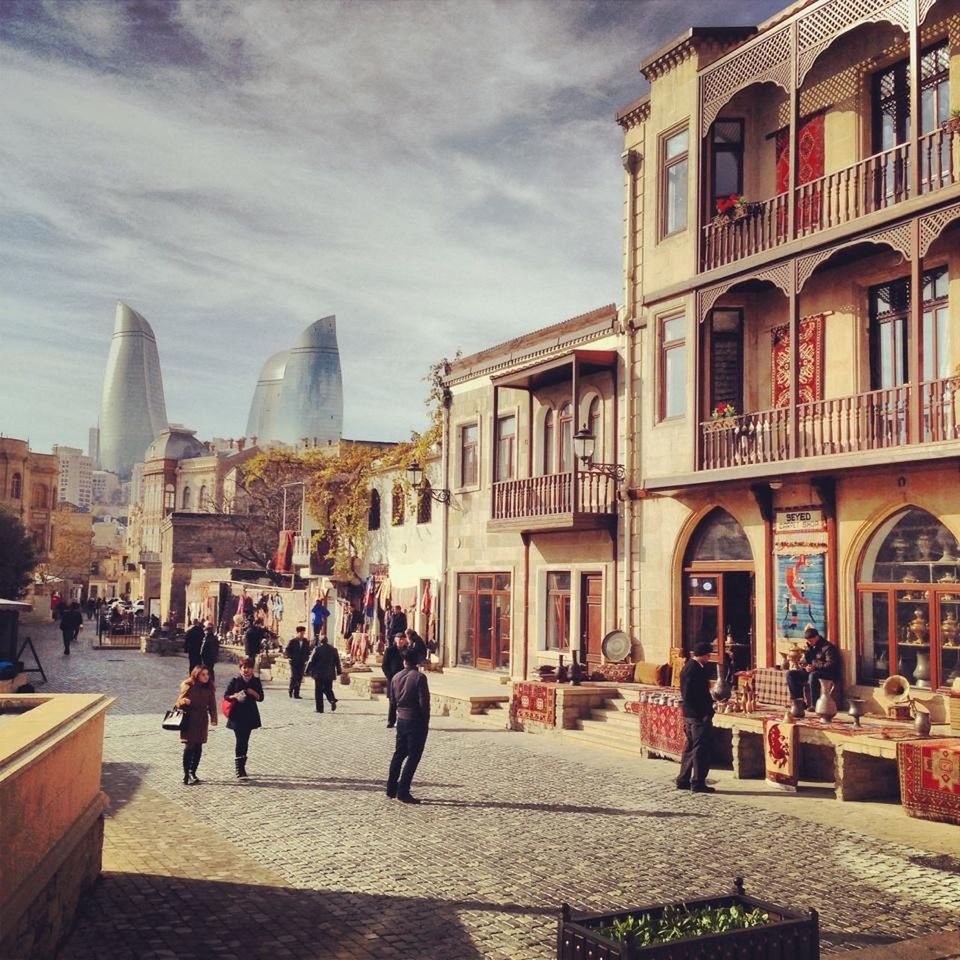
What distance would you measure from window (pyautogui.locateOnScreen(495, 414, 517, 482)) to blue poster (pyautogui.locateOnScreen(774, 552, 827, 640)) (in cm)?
921

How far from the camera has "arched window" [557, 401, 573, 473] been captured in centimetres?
2373

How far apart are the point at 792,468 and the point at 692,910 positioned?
39.2 ft

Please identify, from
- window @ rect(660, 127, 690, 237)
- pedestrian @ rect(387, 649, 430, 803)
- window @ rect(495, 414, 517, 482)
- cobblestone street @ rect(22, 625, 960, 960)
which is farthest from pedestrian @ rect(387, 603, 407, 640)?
pedestrian @ rect(387, 649, 430, 803)

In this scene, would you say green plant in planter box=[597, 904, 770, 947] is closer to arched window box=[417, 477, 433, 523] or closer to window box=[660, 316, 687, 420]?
window box=[660, 316, 687, 420]

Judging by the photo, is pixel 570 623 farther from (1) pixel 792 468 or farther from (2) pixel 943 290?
(2) pixel 943 290

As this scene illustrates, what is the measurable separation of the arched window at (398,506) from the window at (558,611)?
7962 millimetres

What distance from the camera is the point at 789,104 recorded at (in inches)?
734

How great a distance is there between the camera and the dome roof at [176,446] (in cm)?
11625

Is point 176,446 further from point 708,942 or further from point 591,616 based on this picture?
point 708,942

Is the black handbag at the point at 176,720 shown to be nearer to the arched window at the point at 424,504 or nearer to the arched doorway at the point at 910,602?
the arched doorway at the point at 910,602

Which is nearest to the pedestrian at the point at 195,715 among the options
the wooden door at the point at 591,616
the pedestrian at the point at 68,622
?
the wooden door at the point at 591,616

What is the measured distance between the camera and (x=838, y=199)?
1670cm

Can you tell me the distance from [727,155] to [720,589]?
25.7ft

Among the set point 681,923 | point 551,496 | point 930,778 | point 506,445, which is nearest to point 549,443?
point 506,445
